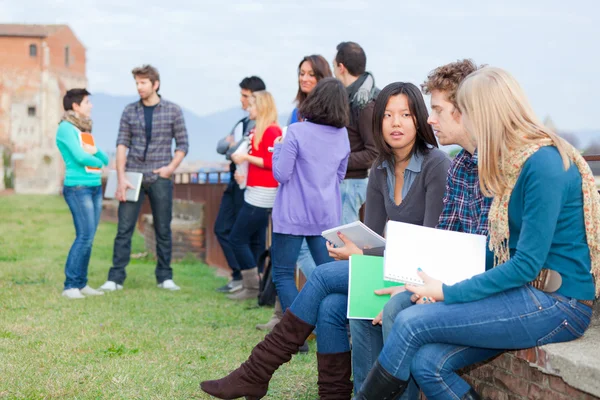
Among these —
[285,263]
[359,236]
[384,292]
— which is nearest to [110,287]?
[285,263]

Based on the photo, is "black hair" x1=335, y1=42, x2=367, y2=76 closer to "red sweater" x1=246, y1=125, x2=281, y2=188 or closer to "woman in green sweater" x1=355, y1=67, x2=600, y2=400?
"red sweater" x1=246, y1=125, x2=281, y2=188

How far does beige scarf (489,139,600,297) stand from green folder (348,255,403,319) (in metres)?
0.66

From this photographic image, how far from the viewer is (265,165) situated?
244 inches

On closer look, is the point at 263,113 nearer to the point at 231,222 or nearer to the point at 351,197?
the point at 351,197

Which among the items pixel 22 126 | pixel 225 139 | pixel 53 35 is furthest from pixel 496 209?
pixel 53 35

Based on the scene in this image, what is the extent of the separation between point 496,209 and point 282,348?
119cm

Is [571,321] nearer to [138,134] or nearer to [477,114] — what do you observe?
[477,114]

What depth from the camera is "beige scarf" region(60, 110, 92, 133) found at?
23.3ft

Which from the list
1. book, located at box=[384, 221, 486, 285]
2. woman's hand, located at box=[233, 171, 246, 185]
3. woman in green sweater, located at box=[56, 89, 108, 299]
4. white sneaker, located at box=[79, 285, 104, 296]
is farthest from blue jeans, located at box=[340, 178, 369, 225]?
white sneaker, located at box=[79, 285, 104, 296]

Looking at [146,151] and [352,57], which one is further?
[146,151]

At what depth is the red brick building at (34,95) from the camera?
195 ft

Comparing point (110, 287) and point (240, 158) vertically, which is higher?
point (240, 158)

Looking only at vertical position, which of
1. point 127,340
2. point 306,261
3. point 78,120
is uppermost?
point 78,120

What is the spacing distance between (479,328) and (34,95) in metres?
62.5
